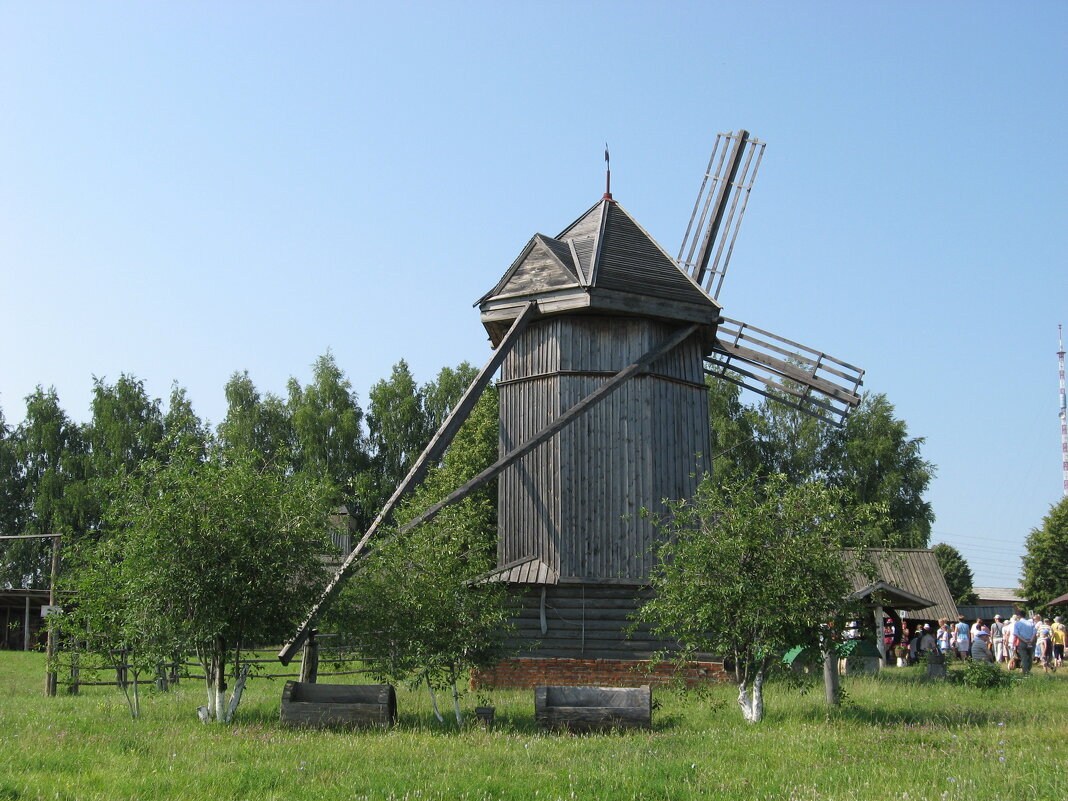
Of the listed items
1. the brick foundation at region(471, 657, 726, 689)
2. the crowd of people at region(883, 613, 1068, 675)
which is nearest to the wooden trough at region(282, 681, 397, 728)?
the brick foundation at region(471, 657, 726, 689)

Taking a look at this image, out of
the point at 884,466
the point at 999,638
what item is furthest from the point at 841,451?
the point at 999,638

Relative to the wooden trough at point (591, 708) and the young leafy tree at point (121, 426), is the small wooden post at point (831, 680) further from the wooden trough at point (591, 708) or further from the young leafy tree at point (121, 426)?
the young leafy tree at point (121, 426)

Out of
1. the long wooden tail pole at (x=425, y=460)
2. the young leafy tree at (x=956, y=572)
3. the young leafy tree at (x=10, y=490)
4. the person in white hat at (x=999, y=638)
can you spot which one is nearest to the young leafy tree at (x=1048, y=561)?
the young leafy tree at (x=956, y=572)

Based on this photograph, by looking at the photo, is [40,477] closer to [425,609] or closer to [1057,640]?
[425,609]

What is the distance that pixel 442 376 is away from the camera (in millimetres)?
42438

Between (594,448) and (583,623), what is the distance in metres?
3.02

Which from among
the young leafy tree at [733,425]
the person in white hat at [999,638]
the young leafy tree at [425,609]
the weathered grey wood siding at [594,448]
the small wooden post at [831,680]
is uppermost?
the young leafy tree at [733,425]

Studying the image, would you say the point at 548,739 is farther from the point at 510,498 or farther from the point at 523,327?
the point at 523,327

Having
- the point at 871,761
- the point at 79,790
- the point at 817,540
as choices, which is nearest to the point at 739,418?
the point at 817,540

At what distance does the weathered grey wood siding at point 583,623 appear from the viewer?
17562 mm

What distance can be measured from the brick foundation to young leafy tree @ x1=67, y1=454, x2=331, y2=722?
16.6 ft

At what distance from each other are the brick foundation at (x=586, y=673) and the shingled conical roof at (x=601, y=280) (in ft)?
20.0

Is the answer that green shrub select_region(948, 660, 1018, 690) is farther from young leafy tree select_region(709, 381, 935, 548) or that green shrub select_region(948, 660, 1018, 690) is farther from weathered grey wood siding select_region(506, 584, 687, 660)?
young leafy tree select_region(709, 381, 935, 548)

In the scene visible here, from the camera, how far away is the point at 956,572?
182 feet
